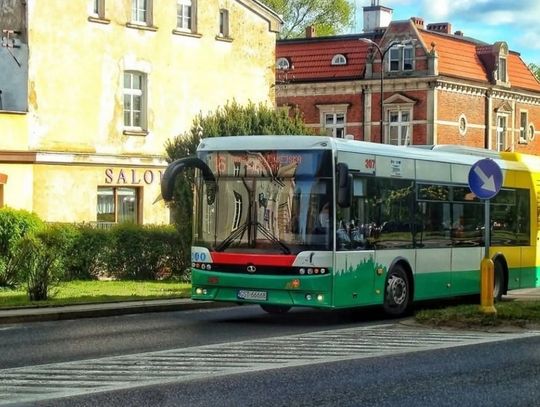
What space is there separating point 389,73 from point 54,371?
55.7 meters

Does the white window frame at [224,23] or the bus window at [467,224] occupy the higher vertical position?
the white window frame at [224,23]

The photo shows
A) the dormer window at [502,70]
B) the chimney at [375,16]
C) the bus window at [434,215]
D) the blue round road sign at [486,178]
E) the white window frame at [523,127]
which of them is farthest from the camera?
the chimney at [375,16]

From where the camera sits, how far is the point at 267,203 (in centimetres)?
1762

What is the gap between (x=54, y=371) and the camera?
12.1m

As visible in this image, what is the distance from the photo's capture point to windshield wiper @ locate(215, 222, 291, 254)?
1747 cm

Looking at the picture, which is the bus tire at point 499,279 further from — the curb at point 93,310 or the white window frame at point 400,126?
the white window frame at point 400,126

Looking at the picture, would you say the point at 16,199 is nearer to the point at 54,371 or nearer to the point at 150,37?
the point at 150,37

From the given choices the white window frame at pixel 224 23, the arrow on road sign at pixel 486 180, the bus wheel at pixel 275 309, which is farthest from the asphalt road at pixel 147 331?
the white window frame at pixel 224 23

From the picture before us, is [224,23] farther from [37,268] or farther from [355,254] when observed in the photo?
[355,254]

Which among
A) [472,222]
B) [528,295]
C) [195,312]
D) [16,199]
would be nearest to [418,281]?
[472,222]

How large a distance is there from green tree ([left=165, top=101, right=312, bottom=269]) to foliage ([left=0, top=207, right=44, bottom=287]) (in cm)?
410

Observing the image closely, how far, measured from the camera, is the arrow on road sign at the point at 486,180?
18269 mm

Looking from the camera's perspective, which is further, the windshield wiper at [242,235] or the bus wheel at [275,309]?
the bus wheel at [275,309]

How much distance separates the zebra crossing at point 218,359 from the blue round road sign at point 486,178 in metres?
2.47
